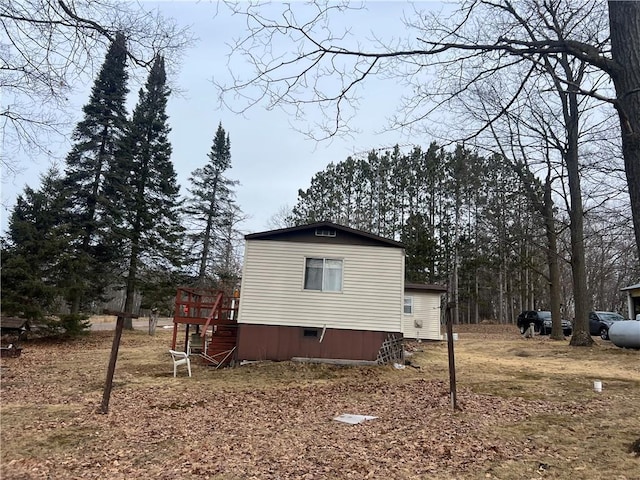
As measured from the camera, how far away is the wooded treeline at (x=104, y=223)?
16.4 meters

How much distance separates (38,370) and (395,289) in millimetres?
9100

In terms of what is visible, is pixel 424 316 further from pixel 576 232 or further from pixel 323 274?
pixel 323 274

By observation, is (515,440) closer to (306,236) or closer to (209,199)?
(306,236)

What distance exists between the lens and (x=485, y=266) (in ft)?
114

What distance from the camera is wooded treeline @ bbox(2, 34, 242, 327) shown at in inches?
647

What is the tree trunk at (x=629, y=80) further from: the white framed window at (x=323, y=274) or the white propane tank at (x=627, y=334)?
the white propane tank at (x=627, y=334)

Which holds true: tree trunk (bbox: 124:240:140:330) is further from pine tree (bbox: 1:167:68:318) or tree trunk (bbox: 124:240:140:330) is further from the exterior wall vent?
the exterior wall vent

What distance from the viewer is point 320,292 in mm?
12078

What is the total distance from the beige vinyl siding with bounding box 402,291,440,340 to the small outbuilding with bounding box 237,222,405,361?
30.4 feet

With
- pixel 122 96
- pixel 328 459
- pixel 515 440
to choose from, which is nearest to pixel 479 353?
pixel 515 440

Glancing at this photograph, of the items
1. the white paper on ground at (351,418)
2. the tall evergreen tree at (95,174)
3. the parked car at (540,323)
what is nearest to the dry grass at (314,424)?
the white paper on ground at (351,418)

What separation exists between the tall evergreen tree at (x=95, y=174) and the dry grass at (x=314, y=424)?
32.5ft

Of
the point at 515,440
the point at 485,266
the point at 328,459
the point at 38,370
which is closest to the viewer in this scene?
the point at 328,459

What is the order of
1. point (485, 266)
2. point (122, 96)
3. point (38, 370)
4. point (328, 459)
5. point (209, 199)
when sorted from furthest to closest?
1. point (485, 266)
2. point (209, 199)
3. point (122, 96)
4. point (38, 370)
5. point (328, 459)
